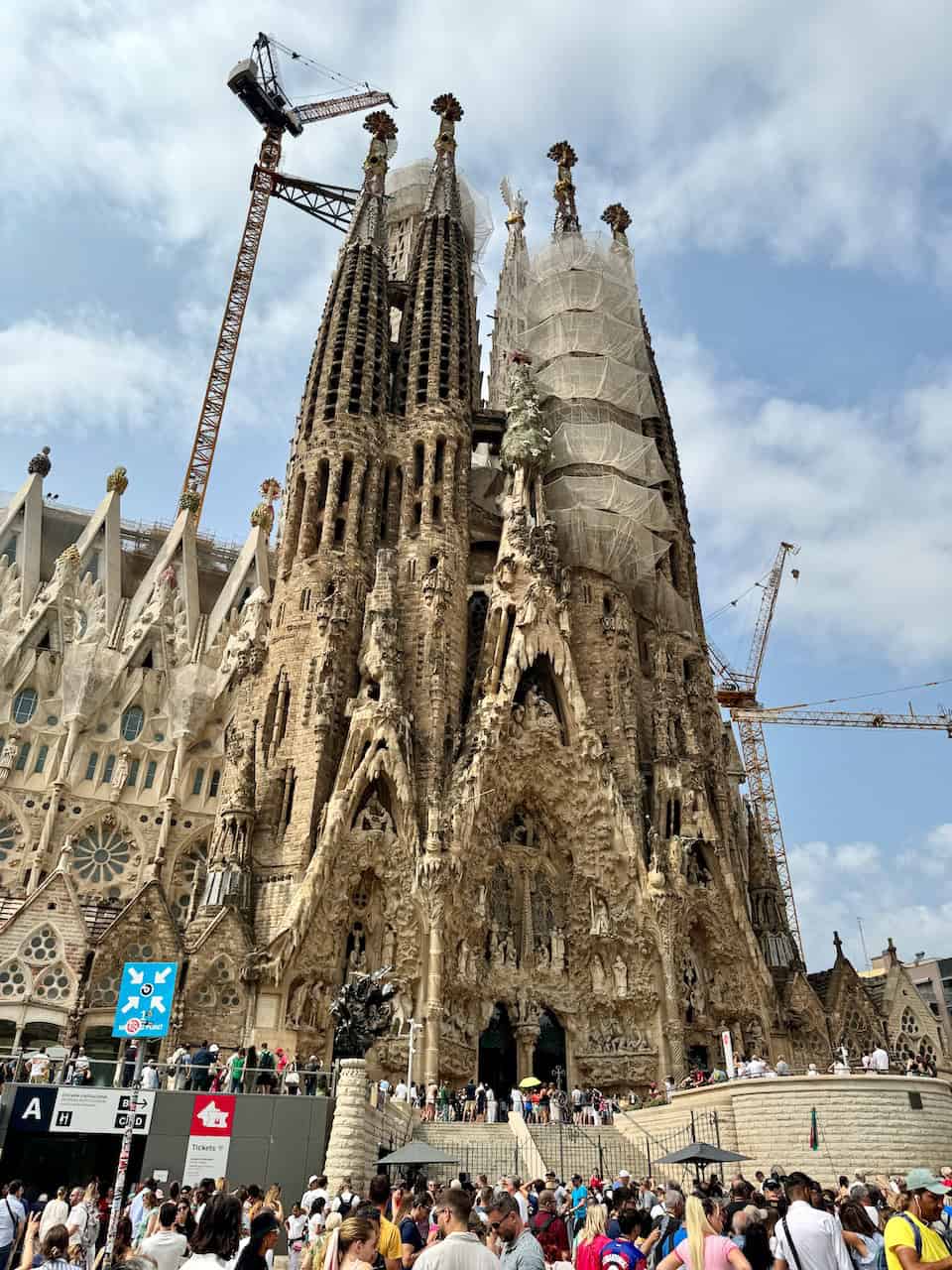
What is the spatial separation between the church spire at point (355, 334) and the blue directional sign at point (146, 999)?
30.6 meters

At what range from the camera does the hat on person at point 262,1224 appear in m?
5.08

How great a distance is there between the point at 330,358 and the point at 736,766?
26664 millimetres

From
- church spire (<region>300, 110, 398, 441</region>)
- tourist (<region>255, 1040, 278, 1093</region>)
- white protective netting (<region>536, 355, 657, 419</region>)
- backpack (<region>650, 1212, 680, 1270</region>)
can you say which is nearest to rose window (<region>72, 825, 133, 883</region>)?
tourist (<region>255, 1040, 278, 1093</region>)

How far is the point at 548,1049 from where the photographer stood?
3139cm

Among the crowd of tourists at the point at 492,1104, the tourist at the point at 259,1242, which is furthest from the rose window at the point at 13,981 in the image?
the tourist at the point at 259,1242

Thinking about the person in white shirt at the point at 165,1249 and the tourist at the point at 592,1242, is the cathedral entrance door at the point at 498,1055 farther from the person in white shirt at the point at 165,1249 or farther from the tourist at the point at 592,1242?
the person in white shirt at the point at 165,1249

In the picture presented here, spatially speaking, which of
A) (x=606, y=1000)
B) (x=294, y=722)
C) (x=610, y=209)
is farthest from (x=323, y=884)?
(x=610, y=209)

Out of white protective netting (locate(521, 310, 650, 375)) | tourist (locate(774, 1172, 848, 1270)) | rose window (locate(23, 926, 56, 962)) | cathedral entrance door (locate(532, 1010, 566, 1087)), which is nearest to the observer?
tourist (locate(774, 1172, 848, 1270))

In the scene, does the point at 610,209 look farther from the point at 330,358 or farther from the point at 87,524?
the point at 87,524

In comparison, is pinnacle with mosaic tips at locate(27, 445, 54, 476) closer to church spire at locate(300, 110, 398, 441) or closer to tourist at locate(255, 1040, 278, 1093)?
church spire at locate(300, 110, 398, 441)

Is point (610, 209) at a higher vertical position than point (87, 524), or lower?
higher

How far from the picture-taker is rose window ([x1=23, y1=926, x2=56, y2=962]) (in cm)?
2714

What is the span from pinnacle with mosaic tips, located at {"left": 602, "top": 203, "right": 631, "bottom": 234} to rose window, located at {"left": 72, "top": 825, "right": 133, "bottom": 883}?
45625 millimetres

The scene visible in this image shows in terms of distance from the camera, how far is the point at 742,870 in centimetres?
3844
